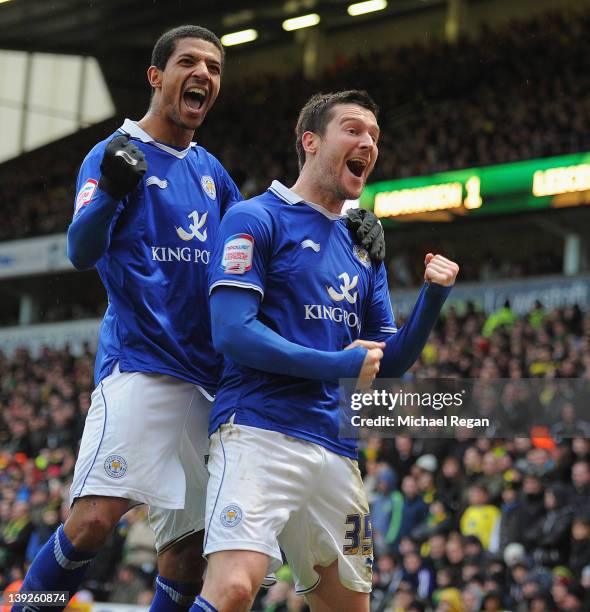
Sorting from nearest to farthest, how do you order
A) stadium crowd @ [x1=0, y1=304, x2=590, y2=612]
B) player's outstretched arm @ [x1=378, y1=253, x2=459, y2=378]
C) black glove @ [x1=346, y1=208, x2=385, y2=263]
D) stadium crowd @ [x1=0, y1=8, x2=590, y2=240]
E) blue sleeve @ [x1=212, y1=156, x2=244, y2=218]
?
player's outstretched arm @ [x1=378, y1=253, x2=459, y2=378], black glove @ [x1=346, y1=208, x2=385, y2=263], blue sleeve @ [x1=212, y1=156, x2=244, y2=218], stadium crowd @ [x1=0, y1=304, x2=590, y2=612], stadium crowd @ [x1=0, y1=8, x2=590, y2=240]

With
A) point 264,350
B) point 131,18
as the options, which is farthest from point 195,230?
point 131,18

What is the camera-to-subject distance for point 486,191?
17656 mm

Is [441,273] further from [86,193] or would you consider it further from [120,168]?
[86,193]

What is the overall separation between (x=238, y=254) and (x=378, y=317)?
2.23 feet

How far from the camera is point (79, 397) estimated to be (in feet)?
52.0

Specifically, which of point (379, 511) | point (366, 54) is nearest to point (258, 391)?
point (379, 511)

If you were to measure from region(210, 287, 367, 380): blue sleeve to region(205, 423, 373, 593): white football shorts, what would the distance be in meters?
0.26

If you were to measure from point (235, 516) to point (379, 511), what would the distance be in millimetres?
6860

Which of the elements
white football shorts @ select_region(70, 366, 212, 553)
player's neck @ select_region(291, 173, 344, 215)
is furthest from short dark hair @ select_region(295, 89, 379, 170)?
white football shorts @ select_region(70, 366, 212, 553)

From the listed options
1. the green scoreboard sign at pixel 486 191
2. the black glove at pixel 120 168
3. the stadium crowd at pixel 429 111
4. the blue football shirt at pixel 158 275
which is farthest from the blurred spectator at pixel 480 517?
the green scoreboard sign at pixel 486 191

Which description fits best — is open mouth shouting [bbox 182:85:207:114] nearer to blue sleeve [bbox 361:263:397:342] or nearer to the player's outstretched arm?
blue sleeve [bbox 361:263:397:342]

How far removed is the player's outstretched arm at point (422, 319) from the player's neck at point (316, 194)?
367mm

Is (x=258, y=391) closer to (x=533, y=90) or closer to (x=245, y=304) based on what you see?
(x=245, y=304)

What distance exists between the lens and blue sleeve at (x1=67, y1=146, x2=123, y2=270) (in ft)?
11.5
